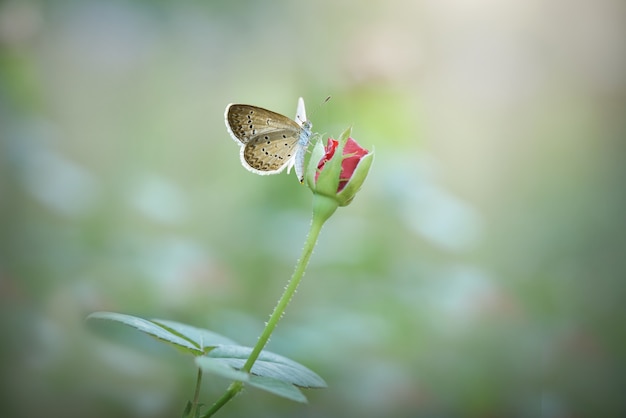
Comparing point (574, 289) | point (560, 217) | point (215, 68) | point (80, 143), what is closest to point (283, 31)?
point (215, 68)

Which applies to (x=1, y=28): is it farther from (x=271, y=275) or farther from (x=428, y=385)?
(x=428, y=385)

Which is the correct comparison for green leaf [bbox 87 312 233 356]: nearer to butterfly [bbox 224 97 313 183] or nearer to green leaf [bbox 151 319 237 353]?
green leaf [bbox 151 319 237 353]

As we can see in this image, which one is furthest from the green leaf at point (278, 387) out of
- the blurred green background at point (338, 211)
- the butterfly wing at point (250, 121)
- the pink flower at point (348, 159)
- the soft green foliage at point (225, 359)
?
the blurred green background at point (338, 211)

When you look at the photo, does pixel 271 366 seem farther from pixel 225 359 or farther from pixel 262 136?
pixel 262 136

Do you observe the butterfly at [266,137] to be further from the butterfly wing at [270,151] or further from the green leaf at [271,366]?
the green leaf at [271,366]

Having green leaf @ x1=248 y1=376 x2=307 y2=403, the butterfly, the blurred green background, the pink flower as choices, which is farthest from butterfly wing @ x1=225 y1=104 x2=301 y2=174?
the blurred green background

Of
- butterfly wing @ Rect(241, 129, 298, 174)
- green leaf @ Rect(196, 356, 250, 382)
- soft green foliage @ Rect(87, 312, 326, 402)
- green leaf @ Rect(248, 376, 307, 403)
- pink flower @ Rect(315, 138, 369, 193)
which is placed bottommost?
green leaf @ Rect(196, 356, 250, 382)
